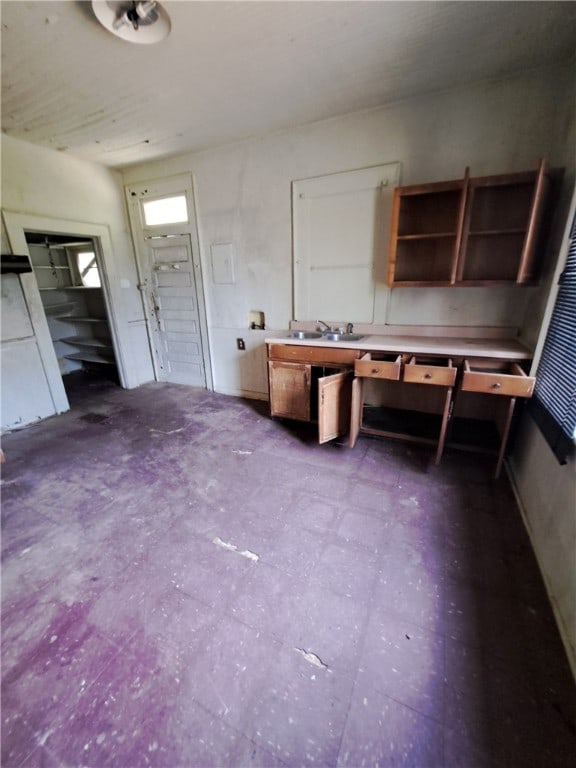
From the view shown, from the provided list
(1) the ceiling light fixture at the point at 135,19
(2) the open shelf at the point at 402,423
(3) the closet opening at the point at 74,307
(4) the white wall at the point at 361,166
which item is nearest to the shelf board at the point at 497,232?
(4) the white wall at the point at 361,166

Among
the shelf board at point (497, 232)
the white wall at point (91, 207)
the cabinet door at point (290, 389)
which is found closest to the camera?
the shelf board at point (497, 232)

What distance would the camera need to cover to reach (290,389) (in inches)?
119

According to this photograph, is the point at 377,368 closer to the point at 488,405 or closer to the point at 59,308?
the point at 488,405

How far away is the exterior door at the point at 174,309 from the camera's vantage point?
392 cm

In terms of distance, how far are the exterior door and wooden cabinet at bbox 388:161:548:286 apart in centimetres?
246

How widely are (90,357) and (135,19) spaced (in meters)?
4.56

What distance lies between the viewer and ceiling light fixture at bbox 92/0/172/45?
5.23 feet

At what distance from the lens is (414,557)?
165 cm

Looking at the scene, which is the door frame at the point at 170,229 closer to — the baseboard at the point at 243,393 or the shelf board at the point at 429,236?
the baseboard at the point at 243,393

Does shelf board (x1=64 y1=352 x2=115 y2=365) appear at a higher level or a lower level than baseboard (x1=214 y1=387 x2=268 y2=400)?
higher

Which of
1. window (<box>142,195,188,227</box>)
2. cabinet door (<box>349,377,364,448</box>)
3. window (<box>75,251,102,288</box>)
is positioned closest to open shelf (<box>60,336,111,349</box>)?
window (<box>75,251,102,288</box>)

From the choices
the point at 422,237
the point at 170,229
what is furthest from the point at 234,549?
the point at 170,229

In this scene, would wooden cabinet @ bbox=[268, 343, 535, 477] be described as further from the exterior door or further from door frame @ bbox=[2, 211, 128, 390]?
door frame @ bbox=[2, 211, 128, 390]

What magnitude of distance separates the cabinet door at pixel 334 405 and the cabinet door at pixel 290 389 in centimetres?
39
